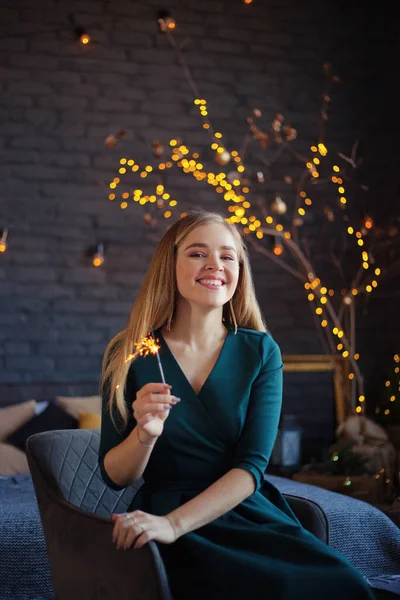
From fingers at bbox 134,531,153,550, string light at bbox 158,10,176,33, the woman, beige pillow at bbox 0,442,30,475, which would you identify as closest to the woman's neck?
the woman

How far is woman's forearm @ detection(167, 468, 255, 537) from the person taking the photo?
165cm

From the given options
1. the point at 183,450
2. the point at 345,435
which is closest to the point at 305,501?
the point at 183,450

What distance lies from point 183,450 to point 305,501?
1.44 ft

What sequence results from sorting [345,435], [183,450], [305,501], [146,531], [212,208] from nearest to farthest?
1. [146,531]
2. [183,450]
3. [305,501]
4. [345,435]
5. [212,208]

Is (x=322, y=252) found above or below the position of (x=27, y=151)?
below

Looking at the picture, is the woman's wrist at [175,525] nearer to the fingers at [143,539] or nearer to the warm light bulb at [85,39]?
the fingers at [143,539]

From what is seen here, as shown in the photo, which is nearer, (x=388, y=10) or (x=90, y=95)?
(x=90, y=95)

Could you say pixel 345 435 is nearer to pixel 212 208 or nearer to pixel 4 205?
pixel 212 208

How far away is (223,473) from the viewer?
5.97ft

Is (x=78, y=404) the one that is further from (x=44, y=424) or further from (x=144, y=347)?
(x=144, y=347)

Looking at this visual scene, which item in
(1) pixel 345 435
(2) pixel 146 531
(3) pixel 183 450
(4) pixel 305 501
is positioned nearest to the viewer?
(2) pixel 146 531

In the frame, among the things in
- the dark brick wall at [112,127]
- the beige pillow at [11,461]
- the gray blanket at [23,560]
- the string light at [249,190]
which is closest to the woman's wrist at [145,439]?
the gray blanket at [23,560]

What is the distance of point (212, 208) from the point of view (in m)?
5.45

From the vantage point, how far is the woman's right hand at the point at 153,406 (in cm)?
160
